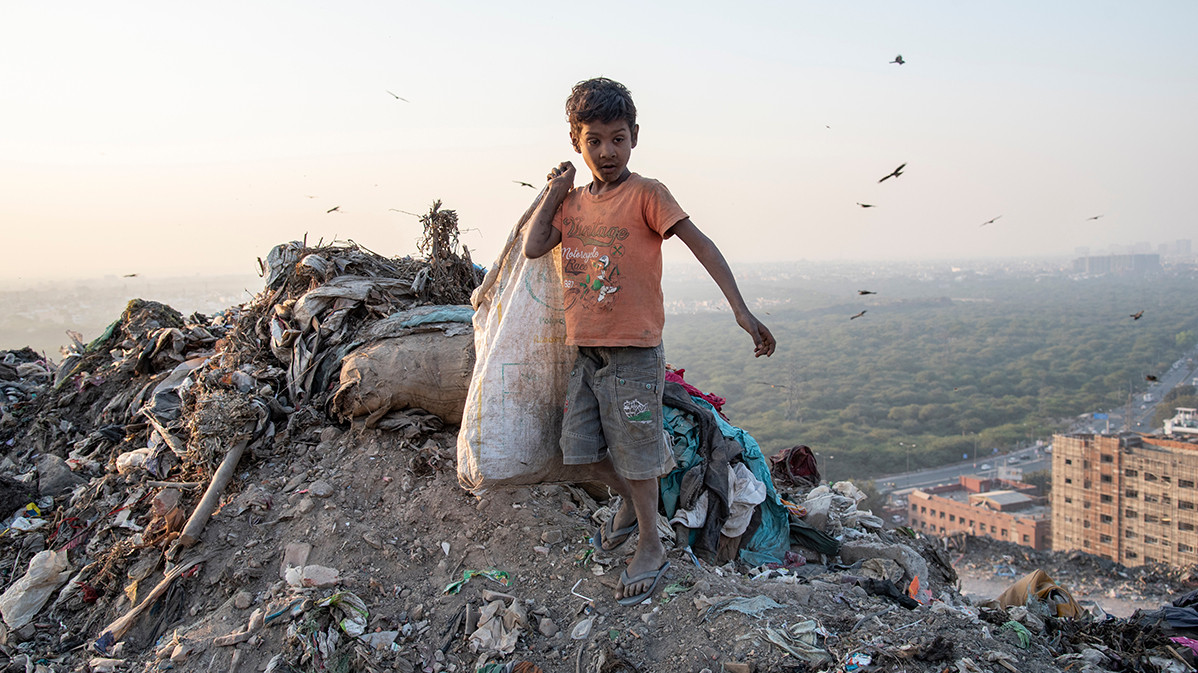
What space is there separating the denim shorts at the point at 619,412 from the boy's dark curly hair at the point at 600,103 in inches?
30.2

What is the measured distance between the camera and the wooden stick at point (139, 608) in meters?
2.60

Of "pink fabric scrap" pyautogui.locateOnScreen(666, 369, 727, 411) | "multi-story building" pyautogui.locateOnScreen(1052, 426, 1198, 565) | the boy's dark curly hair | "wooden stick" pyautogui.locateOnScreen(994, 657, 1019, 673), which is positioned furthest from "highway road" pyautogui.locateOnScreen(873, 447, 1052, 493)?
the boy's dark curly hair

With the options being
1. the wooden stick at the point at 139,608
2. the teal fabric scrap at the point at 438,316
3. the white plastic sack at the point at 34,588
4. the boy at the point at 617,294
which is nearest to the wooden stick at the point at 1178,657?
the boy at the point at 617,294

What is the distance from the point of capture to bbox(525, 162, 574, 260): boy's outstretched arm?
2.39 m

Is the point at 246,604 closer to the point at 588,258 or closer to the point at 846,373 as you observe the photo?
the point at 588,258

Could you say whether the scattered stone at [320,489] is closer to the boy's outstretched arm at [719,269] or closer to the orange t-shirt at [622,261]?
the orange t-shirt at [622,261]

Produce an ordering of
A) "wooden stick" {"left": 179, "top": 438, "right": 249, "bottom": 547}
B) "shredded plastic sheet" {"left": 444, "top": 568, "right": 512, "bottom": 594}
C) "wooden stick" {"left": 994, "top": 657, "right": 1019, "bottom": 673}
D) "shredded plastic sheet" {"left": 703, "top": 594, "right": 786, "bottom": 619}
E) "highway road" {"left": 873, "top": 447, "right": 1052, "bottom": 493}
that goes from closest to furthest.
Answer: "wooden stick" {"left": 994, "top": 657, "right": 1019, "bottom": 673} → "shredded plastic sheet" {"left": 703, "top": 594, "right": 786, "bottom": 619} → "shredded plastic sheet" {"left": 444, "top": 568, "right": 512, "bottom": 594} → "wooden stick" {"left": 179, "top": 438, "right": 249, "bottom": 547} → "highway road" {"left": 873, "top": 447, "right": 1052, "bottom": 493}

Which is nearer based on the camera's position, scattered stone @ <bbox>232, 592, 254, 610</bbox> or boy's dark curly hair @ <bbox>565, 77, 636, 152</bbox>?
boy's dark curly hair @ <bbox>565, 77, 636, 152</bbox>

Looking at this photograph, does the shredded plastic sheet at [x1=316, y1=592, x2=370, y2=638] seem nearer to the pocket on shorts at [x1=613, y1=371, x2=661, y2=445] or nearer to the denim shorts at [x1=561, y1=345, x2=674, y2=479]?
the denim shorts at [x1=561, y1=345, x2=674, y2=479]

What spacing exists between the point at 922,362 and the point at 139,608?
39.1 m

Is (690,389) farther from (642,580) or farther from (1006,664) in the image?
(1006,664)

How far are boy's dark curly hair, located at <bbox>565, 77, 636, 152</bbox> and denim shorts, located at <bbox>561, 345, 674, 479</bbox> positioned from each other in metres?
0.77

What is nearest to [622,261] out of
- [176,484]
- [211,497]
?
[211,497]

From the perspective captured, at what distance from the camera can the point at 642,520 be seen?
8.18 feet
